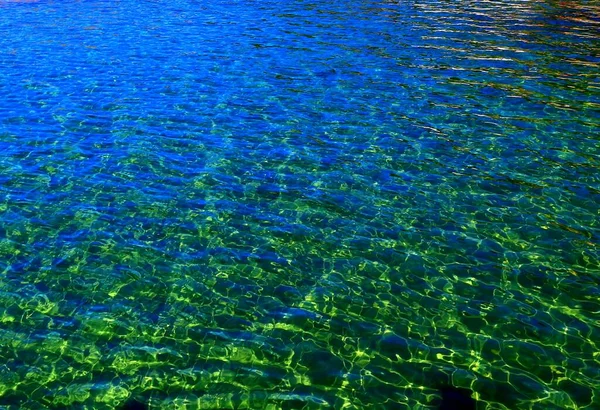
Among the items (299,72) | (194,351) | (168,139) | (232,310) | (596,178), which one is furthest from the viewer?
(299,72)

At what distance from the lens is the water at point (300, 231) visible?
39.2 ft

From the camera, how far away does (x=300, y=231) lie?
17.0 metres

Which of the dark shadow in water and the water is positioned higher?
the water

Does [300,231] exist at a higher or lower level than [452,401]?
higher

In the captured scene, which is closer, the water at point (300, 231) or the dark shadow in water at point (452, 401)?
the dark shadow in water at point (452, 401)

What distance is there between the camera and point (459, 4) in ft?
162

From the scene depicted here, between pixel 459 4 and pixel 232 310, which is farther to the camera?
pixel 459 4

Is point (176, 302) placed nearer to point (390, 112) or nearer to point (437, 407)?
point (437, 407)

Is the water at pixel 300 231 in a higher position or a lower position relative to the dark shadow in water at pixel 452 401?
higher

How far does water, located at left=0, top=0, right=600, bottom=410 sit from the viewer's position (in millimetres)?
11953

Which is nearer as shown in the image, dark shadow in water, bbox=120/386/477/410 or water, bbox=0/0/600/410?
dark shadow in water, bbox=120/386/477/410

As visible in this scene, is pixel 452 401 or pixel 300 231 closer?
pixel 452 401

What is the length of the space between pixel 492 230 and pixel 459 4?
3926cm

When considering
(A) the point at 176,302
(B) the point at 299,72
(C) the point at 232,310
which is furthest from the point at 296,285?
(B) the point at 299,72
